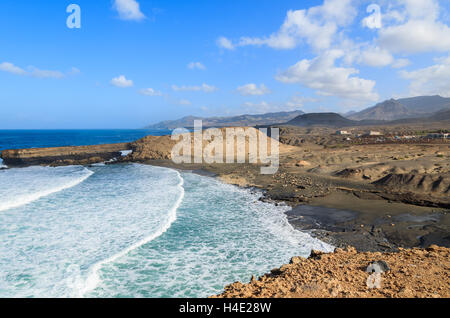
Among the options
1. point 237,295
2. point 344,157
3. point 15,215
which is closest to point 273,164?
point 344,157

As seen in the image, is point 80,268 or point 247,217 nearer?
point 80,268

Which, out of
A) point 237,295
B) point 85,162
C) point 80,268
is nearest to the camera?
point 237,295

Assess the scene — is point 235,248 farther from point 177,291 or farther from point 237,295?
point 237,295

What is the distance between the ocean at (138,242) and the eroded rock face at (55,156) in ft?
70.4

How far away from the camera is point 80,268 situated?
888 cm

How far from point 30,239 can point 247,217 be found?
10.5m

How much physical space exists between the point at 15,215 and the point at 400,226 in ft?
67.7

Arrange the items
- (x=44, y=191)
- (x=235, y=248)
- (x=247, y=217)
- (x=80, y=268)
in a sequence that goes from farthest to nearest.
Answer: (x=44, y=191)
(x=247, y=217)
(x=235, y=248)
(x=80, y=268)

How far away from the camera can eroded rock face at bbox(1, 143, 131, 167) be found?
38906 millimetres

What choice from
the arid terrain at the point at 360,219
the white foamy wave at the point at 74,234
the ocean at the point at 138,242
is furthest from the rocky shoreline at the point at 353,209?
the white foamy wave at the point at 74,234

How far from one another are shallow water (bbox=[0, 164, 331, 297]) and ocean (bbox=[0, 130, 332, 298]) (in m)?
0.03

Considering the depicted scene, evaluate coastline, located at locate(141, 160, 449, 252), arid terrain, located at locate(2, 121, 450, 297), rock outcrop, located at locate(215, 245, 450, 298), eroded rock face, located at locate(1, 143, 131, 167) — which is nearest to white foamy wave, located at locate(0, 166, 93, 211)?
eroded rock face, located at locate(1, 143, 131, 167)

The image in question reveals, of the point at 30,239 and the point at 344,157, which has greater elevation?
the point at 344,157

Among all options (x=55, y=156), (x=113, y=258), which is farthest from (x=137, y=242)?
(x=55, y=156)
